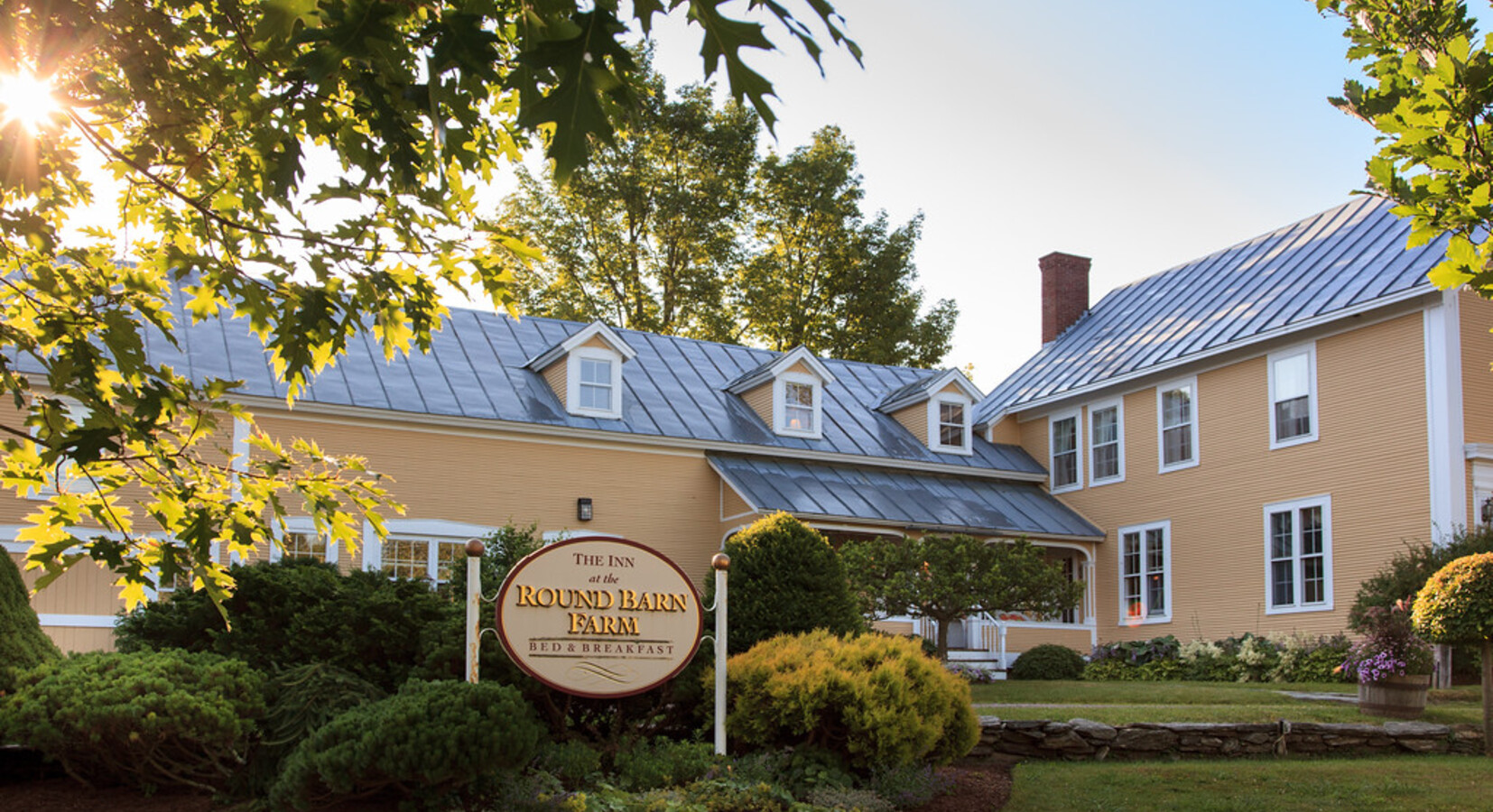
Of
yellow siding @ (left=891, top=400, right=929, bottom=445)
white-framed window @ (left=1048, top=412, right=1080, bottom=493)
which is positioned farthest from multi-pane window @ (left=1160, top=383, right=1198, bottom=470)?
yellow siding @ (left=891, top=400, right=929, bottom=445)

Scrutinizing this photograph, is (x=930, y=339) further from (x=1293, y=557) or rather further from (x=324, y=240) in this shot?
(x=324, y=240)

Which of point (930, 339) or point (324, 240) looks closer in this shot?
point (324, 240)

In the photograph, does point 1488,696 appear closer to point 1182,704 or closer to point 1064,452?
point 1182,704

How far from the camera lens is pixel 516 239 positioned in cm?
599

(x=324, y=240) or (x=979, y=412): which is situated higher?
(x=979, y=412)

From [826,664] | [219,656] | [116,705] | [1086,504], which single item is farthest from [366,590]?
[1086,504]

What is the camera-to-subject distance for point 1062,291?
2758 centimetres

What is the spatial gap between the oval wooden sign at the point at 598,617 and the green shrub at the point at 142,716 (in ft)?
5.27

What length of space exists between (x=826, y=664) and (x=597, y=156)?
27.9 metres

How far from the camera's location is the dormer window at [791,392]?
23.2 m

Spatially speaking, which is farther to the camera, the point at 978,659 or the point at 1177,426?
the point at 1177,426

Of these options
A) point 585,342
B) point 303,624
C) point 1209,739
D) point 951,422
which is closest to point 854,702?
point 303,624

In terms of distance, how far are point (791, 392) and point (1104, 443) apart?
5.75 m

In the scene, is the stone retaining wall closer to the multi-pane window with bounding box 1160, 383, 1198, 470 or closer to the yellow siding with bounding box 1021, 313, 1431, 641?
the yellow siding with bounding box 1021, 313, 1431, 641
